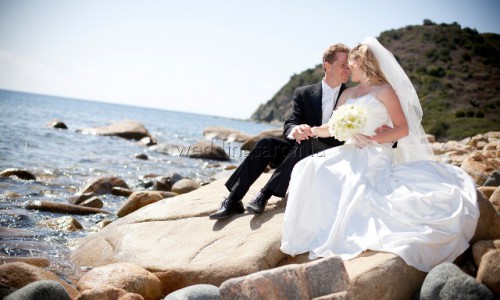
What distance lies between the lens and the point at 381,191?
15.4 feet

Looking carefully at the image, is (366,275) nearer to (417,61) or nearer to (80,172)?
(80,172)

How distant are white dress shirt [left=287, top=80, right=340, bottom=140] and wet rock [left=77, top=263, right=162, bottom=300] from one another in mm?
3222

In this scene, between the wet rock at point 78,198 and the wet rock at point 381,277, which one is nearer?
the wet rock at point 381,277

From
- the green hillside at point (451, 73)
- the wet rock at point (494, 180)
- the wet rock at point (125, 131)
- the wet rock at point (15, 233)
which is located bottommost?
the wet rock at point (15, 233)

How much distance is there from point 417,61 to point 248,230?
206 ft

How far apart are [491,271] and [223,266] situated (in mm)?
2671

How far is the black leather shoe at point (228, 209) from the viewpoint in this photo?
18.6 feet

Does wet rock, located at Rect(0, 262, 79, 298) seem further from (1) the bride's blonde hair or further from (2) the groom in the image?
(1) the bride's blonde hair

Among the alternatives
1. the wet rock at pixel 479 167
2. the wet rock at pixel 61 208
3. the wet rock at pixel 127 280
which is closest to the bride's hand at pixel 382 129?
the wet rock at pixel 127 280

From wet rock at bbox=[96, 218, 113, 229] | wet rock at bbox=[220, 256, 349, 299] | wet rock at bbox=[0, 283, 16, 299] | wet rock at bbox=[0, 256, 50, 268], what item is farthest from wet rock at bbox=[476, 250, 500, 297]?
wet rock at bbox=[96, 218, 113, 229]

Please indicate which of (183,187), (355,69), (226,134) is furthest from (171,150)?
(355,69)

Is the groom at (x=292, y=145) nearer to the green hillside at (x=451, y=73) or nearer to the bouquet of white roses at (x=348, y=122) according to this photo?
the bouquet of white roses at (x=348, y=122)

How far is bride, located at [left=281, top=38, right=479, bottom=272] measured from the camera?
420cm

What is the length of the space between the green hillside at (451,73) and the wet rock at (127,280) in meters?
29.6
